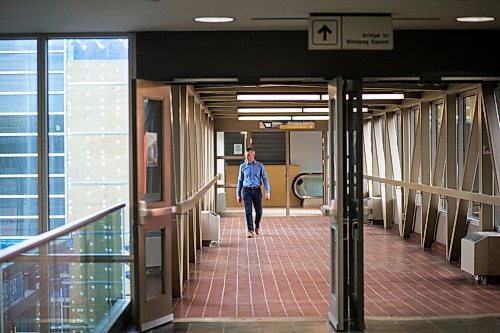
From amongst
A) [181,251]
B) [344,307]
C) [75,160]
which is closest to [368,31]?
[344,307]

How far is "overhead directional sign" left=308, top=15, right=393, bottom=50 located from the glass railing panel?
219cm

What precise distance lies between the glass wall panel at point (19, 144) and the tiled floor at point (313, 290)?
1684 mm

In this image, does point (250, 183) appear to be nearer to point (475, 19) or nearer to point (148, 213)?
point (148, 213)

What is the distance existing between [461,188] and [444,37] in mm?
3977

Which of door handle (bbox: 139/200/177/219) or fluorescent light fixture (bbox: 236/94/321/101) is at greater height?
fluorescent light fixture (bbox: 236/94/321/101)

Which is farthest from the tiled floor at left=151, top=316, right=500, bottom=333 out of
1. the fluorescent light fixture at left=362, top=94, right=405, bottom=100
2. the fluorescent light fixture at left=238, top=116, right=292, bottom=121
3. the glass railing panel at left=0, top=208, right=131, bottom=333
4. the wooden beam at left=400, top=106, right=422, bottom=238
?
the fluorescent light fixture at left=238, top=116, right=292, bottom=121

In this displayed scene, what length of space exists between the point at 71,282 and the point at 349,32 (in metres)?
2.96

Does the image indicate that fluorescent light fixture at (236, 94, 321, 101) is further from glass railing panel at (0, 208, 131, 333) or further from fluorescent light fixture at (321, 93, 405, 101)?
glass railing panel at (0, 208, 131, 333)

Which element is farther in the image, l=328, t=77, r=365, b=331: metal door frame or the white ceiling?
l=328, t=77, r=365, b=331: metal door frame

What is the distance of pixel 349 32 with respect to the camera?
649 cm

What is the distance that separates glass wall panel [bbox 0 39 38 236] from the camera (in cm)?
734

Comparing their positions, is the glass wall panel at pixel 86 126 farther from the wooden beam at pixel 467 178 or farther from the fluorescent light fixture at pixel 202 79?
Result: the wooden beam at pixel 467 178

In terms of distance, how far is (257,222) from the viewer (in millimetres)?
15281

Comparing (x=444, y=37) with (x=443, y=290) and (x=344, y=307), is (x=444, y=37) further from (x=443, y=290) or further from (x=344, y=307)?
(x=443, y=290)
